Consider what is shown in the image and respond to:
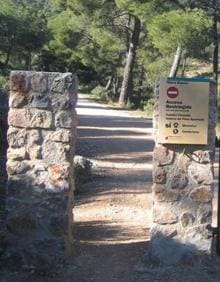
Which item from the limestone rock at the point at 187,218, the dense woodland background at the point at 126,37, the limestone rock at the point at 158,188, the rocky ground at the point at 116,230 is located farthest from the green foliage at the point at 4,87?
the limestone rock at the point at 187,218

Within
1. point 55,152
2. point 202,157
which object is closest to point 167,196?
point 202,157

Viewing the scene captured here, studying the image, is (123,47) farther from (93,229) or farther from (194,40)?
(93,229)

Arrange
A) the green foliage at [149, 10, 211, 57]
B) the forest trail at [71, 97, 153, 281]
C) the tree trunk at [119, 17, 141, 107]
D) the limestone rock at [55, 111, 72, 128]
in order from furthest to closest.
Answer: the tree trunk at [119, 17, 141, 107]
the green foliage at [149, 10, 211, 57]
the forest trail at [71, 97, 153, 281]
the limestone rock at [55, 111, 72, 128]

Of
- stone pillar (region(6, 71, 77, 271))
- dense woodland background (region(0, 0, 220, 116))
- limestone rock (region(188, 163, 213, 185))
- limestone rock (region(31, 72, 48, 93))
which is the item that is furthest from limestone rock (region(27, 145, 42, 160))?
dense woodland background (region(0, 0, 220, 116))

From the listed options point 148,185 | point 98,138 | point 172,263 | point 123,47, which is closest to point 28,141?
point 172,263

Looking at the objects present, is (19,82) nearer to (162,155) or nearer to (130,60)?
(162,155)

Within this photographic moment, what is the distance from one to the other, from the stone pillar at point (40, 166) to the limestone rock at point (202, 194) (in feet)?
3.86

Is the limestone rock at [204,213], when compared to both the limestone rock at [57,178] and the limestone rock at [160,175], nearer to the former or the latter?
the limestone rock at [160,175]

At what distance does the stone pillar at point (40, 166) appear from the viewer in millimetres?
6195

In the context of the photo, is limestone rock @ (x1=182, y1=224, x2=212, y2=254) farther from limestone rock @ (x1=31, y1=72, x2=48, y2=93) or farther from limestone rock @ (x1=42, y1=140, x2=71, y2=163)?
limestone rock @ (x1=31, y1=72, x2=48, y2=93)

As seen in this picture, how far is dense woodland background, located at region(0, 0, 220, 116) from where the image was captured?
87.2 feet

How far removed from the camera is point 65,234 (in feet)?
20.8

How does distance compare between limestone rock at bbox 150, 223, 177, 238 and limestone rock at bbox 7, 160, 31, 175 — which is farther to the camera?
limestone rock at bbox 150, 223, 177, 238

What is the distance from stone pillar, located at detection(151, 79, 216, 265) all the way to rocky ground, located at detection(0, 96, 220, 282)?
162mm
